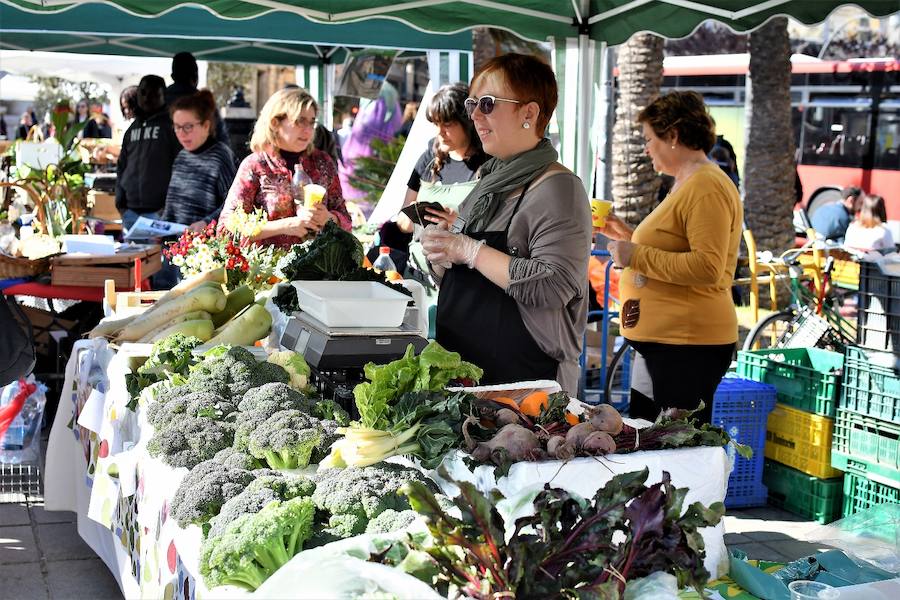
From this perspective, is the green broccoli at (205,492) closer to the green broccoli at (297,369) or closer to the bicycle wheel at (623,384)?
the green broccoli at (297,369)

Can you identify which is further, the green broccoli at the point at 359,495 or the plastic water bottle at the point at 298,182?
the plastic water bottle at the point at 298,182

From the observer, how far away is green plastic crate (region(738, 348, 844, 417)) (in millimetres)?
5090

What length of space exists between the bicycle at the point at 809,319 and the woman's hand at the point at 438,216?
3.24 metres

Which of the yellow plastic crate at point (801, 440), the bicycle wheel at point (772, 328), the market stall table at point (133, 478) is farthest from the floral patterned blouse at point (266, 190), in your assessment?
the bicycle wheel at point (772, 328)

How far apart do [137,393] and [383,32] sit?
254 inches

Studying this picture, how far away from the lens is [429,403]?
2381mm

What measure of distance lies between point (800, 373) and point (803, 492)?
24.3 inches

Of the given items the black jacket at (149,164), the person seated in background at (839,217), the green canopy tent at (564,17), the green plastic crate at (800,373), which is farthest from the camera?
the person seated in background at (839,217)

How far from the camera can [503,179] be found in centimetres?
324

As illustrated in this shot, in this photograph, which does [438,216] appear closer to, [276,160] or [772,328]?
[276,160]

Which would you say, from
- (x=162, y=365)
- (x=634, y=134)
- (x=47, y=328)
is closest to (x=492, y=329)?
(x=162, y=365)

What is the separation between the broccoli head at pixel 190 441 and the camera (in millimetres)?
2641

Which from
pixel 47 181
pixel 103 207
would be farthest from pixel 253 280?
pixel 103 207

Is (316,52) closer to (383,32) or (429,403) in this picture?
(383,32)
